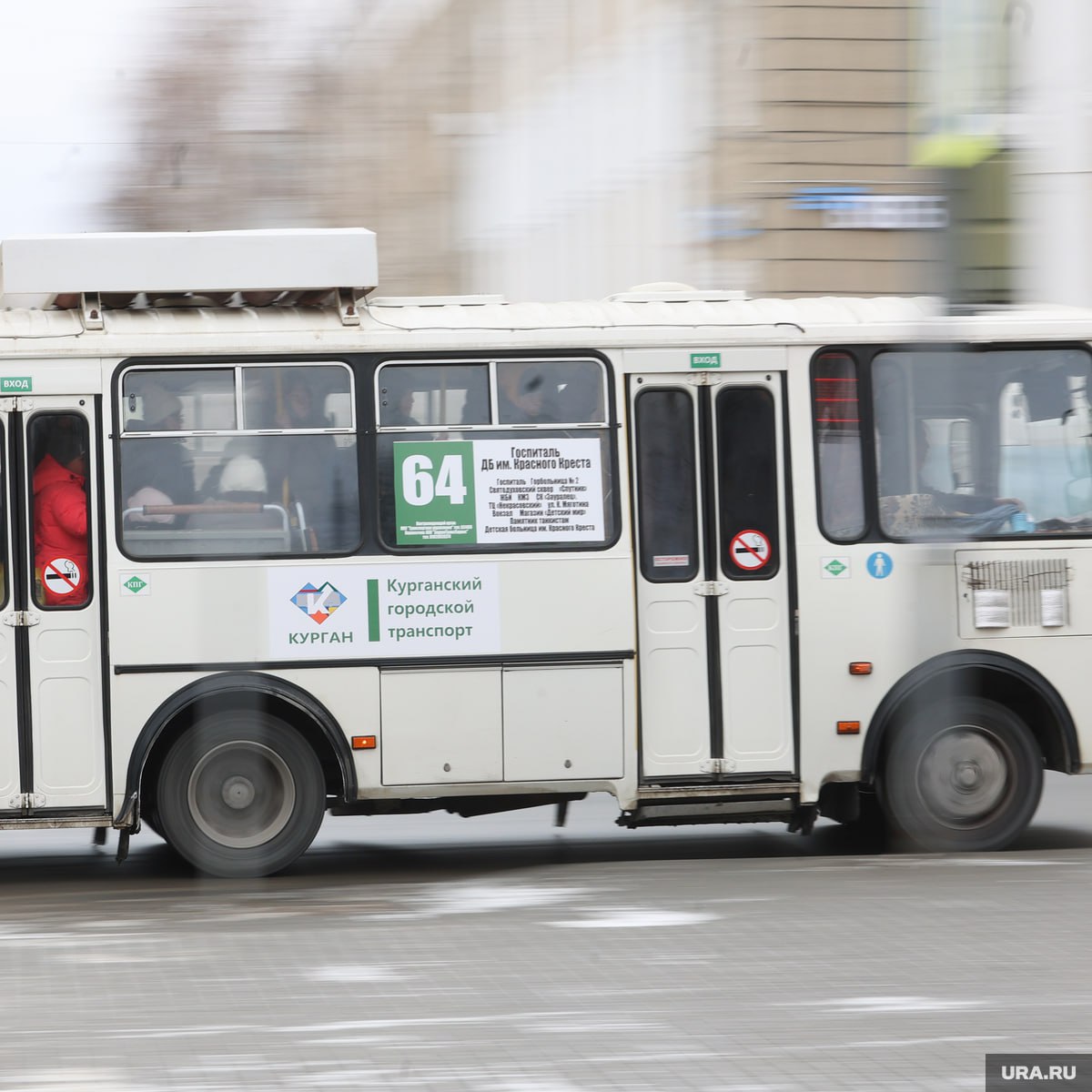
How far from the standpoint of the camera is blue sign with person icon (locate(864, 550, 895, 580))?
946 centimetres

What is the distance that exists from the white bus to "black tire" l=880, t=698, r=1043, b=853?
2 cm

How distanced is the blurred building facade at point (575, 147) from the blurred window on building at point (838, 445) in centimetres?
455

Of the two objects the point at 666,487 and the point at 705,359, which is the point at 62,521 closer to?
the point at 666,487

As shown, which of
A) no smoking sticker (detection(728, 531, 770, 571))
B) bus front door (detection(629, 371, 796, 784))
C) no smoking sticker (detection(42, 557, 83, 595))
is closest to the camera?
no smoking sticker (detection(42, 557, 83, 595))

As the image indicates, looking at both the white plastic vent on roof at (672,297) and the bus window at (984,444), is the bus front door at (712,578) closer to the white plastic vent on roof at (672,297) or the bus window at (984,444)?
the white plastic vent on roof at (672,297)

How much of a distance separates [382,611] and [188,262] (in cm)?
208

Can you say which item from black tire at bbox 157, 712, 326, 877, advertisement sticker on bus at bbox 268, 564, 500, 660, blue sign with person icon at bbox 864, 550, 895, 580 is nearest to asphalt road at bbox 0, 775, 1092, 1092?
black tire at bbox 157, 712, 326, 877

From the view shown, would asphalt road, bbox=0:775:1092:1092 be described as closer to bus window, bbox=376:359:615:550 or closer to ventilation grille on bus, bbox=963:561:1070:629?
ventilation grille on bus, bbox=963:561:1070:629

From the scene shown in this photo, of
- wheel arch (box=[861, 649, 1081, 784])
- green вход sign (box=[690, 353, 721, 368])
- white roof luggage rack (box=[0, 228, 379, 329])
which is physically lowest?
wheel arch (box=[861, 649, 1081, 784])

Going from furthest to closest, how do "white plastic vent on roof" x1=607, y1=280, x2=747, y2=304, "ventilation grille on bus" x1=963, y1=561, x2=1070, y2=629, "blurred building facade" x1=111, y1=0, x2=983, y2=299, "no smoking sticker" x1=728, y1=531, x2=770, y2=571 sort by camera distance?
1. "blurred building facade" x1=111, y1=0, x2=983, y2=299
2. "white plastic vent on roof" x1=607, y1=280, x2=747, y2=304
3. "ventilation grille on bus" x1=963, y1=561, x2=1070, y2=629
4. "no smoking sticker" x1=728, y1=531, x2=770, y2=571

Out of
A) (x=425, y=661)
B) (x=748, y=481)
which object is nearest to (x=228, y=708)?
(x=425, y=661)

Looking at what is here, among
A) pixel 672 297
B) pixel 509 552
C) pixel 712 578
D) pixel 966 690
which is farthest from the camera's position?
pixel 672 297

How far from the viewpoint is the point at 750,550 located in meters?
9.39

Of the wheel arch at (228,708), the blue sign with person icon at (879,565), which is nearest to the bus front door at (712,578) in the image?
the blue sign with person icon at (879,565)
